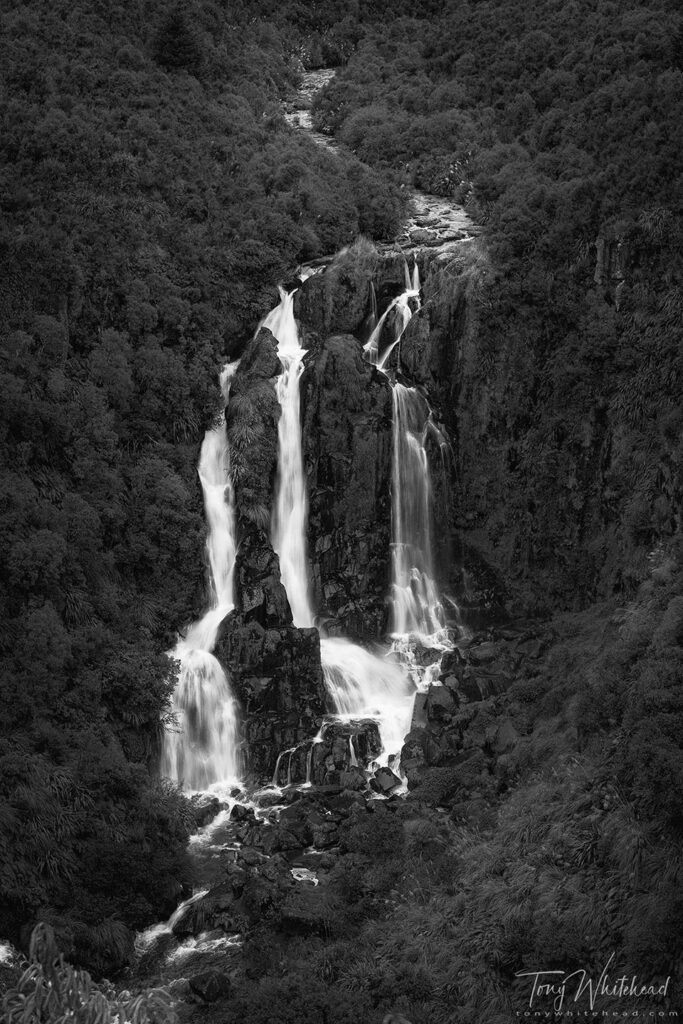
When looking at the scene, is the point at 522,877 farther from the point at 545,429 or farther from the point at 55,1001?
the point at 545,429

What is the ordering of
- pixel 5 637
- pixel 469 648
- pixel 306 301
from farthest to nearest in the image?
pixel 306 301 → pixel 469 648 → pixel 5 637

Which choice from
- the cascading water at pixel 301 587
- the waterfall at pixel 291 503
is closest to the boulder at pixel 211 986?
the cascading water at pixel 301 587

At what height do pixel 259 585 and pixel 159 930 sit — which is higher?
pixel 259 585

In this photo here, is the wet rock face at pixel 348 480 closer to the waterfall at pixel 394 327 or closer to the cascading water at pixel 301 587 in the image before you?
the cascading water at pixel 301 587

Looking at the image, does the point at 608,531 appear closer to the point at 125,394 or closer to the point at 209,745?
the point at 209,745

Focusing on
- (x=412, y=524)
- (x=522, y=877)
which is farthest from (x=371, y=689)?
(x=522, y=877)

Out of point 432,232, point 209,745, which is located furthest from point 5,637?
point 432,232
